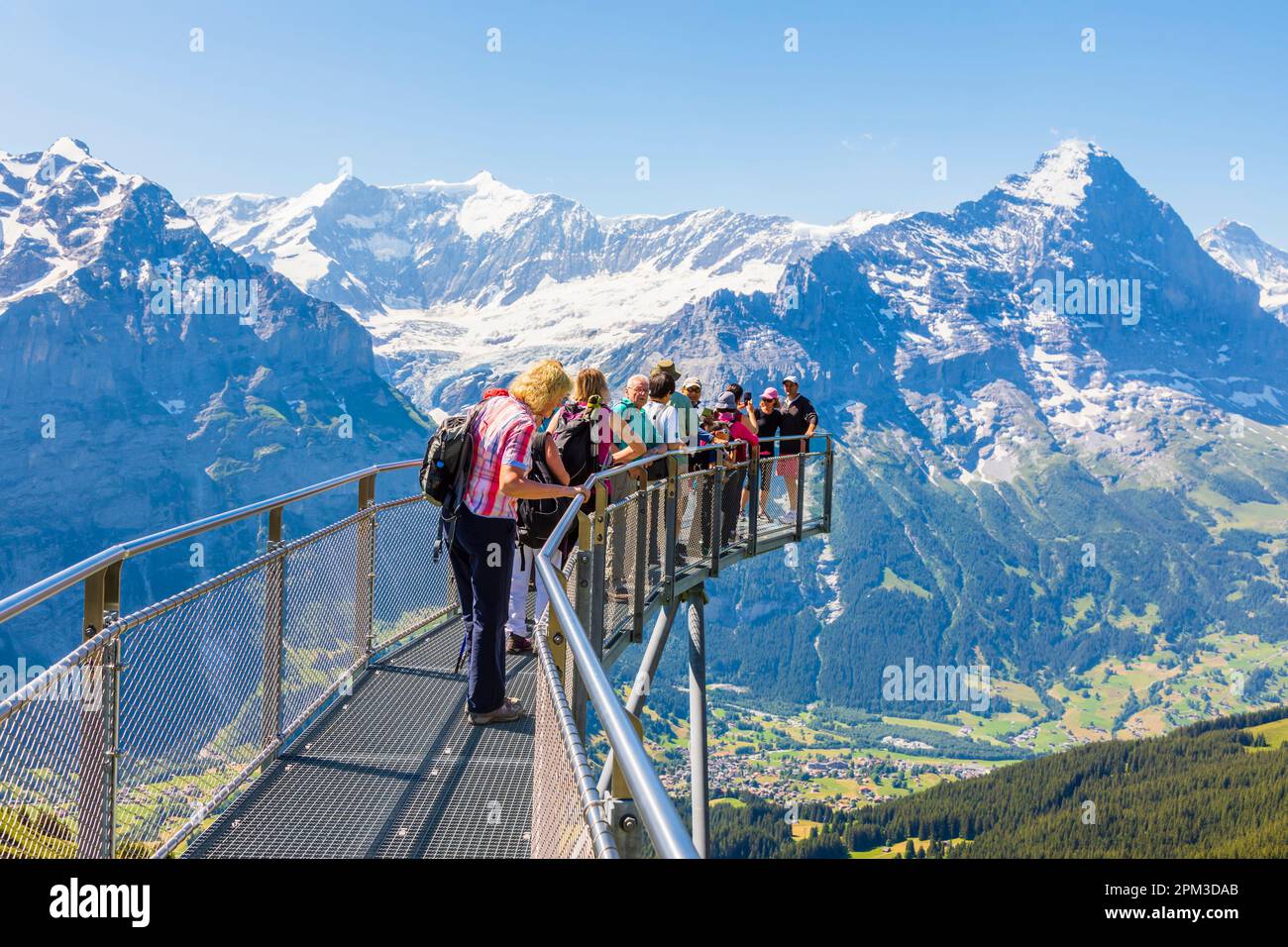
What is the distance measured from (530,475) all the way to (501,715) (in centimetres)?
194

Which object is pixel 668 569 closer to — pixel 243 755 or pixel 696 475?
pixel 696 475

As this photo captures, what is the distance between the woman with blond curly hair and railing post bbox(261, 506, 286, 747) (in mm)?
1235

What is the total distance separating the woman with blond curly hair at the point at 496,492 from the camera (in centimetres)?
698

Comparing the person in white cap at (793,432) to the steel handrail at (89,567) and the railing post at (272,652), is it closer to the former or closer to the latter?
the railing post at (272,652)

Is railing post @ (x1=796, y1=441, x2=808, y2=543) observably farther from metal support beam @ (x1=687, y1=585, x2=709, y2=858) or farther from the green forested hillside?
the green forested hillside

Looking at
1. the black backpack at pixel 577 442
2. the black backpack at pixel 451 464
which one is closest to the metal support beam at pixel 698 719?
the black backpack at pixel 577 442

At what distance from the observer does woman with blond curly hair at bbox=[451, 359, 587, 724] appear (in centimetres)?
698

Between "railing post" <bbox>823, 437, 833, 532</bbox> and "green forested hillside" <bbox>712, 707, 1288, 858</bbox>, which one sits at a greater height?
"railing post" <bbox>823, 437, 833, 532</bbox>

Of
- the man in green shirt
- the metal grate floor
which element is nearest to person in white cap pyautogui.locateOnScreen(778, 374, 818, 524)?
the man in green shirt

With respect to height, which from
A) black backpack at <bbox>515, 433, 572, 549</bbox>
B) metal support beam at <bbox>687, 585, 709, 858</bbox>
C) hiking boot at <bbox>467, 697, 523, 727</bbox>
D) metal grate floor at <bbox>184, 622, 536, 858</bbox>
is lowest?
metal support beam at <bbox>687, 585, 709, 858</bbox>

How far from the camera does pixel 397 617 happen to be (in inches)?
435

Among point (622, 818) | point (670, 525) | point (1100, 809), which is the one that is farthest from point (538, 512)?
point (1100, 809)

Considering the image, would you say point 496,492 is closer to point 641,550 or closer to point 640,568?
point 641,550
